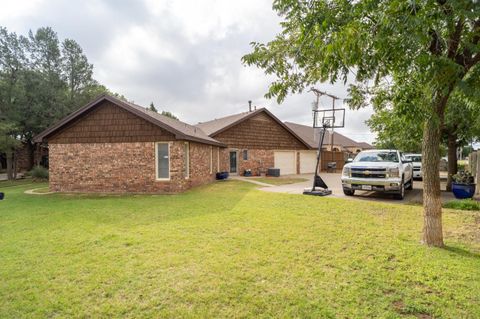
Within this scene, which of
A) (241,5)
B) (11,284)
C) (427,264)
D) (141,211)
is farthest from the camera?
(141,211)

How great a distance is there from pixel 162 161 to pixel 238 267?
926 centimetres

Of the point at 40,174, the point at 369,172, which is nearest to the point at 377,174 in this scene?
the point at 369,172

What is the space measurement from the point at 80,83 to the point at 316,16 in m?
31.9

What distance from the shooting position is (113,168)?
41.6 ft

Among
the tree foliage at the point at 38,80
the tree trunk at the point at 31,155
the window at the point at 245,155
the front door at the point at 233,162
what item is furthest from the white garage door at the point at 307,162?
the tree trunk at the point at 31,155

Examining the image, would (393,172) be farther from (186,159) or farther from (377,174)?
(186,159)

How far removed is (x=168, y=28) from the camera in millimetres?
11031

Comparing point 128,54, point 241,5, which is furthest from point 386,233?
point 128,54

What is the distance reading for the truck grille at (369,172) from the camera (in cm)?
992

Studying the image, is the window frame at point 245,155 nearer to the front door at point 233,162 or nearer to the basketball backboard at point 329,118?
the front door at point 233,162

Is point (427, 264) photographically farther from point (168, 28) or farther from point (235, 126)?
point (235, 126)

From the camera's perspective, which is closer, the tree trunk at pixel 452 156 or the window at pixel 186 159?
the tree trunk at pixel 452 156

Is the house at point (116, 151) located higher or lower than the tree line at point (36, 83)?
lower

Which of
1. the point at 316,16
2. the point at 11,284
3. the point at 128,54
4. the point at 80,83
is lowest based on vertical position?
the point at 11,284
